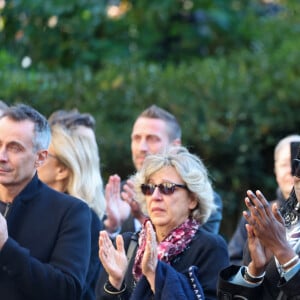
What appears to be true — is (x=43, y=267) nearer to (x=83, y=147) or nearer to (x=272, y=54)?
(x=83, y=147)

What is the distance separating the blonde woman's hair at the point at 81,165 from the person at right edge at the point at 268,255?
187 cm

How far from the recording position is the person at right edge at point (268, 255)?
506 cm

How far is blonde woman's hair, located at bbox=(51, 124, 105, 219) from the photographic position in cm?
725

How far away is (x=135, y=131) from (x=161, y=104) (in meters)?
3.07

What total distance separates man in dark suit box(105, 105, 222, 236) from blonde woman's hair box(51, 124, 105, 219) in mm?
161

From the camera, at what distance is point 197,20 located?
14.9m

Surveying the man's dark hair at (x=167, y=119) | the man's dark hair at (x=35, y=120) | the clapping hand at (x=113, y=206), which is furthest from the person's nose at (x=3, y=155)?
the man's dark hair at (x=167, y=119)

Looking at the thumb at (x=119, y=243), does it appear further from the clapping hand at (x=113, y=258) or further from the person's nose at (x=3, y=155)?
the person's nose at (x=3, y=155)

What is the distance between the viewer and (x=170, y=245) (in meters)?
5.99

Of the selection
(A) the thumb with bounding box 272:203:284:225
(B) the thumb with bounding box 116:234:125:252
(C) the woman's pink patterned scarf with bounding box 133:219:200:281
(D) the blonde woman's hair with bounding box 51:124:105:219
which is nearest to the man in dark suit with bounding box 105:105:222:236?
(D) the blonde woman's hair with bounding box 51:124:105:219

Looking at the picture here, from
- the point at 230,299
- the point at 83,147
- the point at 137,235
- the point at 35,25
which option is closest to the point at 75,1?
the point at 35,25

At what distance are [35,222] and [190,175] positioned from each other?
103 centimetres

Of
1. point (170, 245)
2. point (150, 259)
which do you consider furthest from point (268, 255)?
point (170, 245)

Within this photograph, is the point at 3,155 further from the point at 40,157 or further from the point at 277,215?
the point at 277,215
